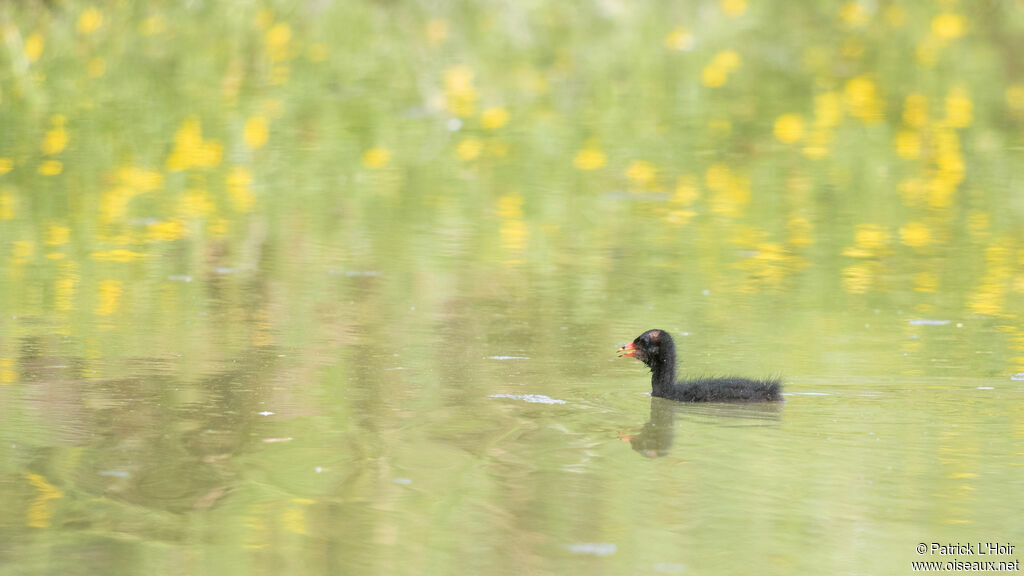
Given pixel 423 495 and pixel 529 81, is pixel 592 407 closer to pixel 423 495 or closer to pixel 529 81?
pixel 423 495

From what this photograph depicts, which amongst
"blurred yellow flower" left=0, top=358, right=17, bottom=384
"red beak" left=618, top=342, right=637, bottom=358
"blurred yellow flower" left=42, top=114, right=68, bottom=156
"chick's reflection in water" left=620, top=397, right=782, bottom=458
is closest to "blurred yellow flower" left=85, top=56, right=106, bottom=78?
"blurred yellow flower" left=42, top=114, right=68, bottom=156

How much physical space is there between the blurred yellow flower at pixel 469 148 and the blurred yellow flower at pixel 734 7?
232 inches

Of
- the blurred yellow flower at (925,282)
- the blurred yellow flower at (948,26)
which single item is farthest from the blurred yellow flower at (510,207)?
the blurred yellow flower at (948,26)

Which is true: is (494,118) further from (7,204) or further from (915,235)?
(915,235)

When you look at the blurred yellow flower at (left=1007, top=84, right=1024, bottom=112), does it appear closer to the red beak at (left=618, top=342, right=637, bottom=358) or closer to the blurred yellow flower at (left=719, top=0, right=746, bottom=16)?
the blurred yellow flower at (left=719, top=0, right=746, bottom=16)

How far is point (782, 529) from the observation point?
5.18 m

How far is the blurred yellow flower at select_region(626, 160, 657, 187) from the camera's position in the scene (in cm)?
1200

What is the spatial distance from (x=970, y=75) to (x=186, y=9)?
7472 millimetres

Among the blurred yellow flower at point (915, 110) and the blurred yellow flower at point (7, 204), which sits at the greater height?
the blurred yellow flower at point (915, 110)

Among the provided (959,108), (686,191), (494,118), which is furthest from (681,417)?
(959,108)

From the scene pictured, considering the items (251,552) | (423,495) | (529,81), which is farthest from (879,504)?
(529,81)

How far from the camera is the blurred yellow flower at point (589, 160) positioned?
1239 centimetres

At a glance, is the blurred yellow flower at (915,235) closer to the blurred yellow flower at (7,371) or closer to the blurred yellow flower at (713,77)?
the blurred yellow flower at (713,77)

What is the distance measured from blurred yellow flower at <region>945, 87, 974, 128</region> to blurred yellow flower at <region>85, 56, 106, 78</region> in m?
7.23
